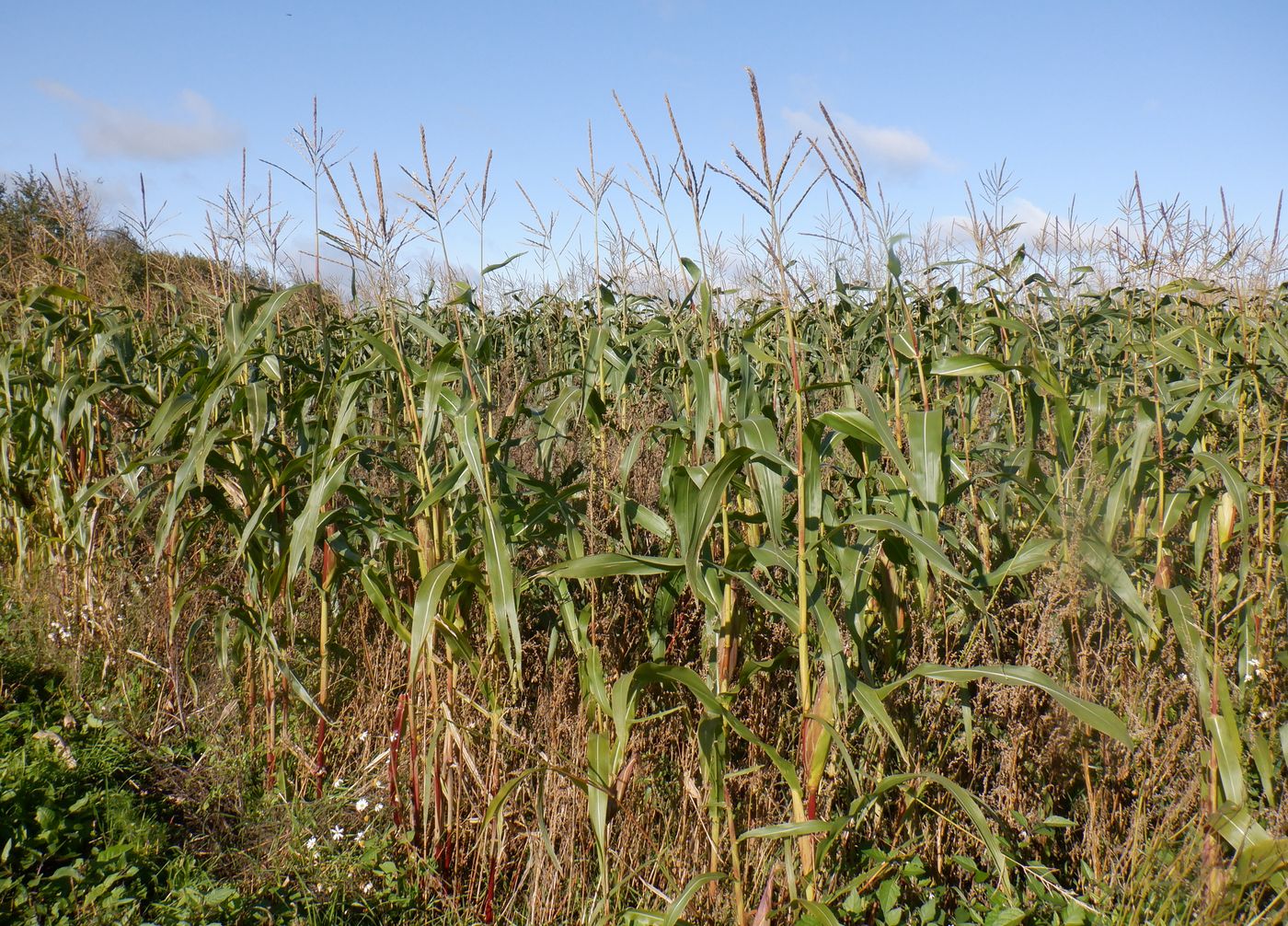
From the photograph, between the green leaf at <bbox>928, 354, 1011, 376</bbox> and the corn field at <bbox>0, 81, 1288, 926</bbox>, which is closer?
the corn field at <bbox>0, 81, 1288, 926</bbox>

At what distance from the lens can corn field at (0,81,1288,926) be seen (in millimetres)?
1764

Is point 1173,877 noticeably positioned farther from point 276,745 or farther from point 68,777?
point 68,777

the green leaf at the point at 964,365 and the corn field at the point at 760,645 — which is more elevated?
the green leaf at the point at 964,365

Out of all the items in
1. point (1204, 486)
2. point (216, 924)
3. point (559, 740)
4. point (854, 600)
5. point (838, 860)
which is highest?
point (1204, 486)

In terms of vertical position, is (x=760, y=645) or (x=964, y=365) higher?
(x=964, y=365)

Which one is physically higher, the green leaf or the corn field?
the green leaf

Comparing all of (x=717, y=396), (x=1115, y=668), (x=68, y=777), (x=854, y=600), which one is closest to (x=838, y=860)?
(x=854, y=600)

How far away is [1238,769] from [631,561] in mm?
1385

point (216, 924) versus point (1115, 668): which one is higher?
point (1115, 668)

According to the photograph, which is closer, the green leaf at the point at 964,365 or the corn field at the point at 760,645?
the corn field at the point at 760,645

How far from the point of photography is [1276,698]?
242 centimetres

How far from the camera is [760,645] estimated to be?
8.16ft

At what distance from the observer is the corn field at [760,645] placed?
5.79 ft

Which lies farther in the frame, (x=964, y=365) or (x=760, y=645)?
(x=760, y=645)
